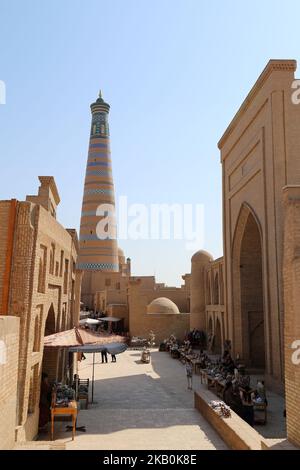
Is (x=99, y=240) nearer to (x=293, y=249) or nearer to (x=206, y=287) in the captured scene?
(x=206, y=287)

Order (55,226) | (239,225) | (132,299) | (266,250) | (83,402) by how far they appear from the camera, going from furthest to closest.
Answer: (132,299) → (239,225) → (266,250) → (83,402) → (55,226)

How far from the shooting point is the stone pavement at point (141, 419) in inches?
284

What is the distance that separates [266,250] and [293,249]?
285 inches

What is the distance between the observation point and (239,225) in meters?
16.8

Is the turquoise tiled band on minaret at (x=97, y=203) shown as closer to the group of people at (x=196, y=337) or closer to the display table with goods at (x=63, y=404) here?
the group of people at (x=196, y=337)

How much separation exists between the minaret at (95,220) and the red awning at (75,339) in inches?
1025

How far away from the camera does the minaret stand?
37344 mm

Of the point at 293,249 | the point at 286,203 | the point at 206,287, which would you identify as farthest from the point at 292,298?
the point at 206,287

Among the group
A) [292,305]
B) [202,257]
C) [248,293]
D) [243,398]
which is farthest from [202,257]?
[292,305]


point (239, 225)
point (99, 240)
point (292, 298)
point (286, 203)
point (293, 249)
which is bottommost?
point (292, 298)

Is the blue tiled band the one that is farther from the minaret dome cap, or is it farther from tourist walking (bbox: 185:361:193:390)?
tourist walking (bbox: 185:361:193:390)

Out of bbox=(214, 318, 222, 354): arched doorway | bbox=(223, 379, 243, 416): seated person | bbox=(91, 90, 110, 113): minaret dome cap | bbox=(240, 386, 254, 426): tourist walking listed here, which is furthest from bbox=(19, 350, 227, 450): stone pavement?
bbox=(91, 90, 110, 113): minaret dome cap

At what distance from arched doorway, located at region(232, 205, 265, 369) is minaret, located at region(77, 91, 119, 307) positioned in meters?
21.5

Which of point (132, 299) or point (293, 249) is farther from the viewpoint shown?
point (132, 299)
